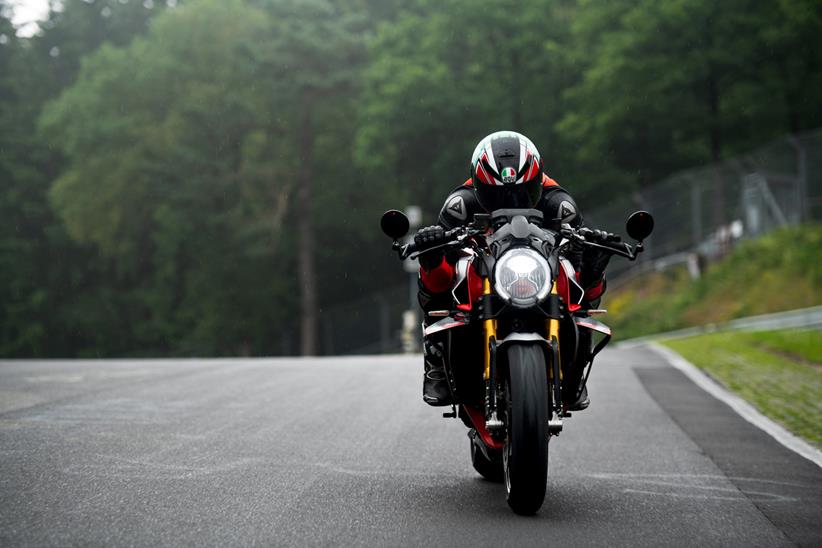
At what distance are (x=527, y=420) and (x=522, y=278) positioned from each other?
72 centimetres

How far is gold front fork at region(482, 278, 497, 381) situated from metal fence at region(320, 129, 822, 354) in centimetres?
2448

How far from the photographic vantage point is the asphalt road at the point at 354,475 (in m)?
5.88

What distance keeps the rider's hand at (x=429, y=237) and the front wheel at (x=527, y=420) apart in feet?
2.45

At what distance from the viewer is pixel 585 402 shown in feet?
22.4

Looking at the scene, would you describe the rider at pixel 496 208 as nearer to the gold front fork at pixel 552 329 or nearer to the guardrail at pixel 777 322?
the gold front fork at pixel 552 329

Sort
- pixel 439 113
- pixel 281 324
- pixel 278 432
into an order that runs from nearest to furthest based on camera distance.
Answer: pixel 278 432
pixel 439 113
pixel 281 324

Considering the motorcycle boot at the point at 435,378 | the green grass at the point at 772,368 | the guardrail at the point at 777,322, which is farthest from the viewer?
the guardrail at the point at 777,322

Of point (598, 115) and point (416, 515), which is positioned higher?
point (598, 115)

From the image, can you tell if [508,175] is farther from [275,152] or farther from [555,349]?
[275,152]

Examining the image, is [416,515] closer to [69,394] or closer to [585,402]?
[585,402]

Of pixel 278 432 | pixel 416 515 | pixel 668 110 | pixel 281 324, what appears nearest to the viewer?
pixel 416 515

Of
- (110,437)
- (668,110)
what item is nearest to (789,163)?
(668,110)

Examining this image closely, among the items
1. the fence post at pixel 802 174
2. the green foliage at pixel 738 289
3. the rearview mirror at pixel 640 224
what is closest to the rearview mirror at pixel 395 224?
the rearview mirror at pixel 640 224

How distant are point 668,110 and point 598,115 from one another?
406cm
